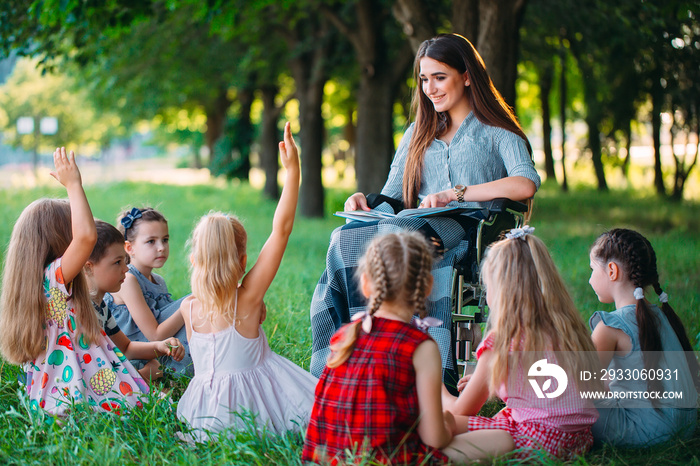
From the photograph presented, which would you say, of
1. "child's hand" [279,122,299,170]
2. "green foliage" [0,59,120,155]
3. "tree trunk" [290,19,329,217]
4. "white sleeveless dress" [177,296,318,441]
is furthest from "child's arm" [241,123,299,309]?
"green foliage" [0,59,120,155]

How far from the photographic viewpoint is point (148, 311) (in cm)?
372

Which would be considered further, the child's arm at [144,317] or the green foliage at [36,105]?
the green foliage at [36,105]

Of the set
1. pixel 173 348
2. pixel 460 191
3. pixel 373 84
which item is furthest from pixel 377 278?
pixel 373 84

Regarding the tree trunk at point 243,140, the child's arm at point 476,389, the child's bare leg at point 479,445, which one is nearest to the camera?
the child's bare leg at point 479,445

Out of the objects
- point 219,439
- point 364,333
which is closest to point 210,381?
point 219,439

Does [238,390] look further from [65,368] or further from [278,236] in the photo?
[65,368]

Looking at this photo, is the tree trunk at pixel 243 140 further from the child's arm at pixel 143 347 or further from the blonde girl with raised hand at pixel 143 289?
the child's arm at pixel 143 347

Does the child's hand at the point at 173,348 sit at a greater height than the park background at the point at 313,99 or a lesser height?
lesser

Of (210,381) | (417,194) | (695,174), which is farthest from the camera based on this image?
(695,174)

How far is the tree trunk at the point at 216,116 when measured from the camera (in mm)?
23062

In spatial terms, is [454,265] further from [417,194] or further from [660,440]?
[660,440]

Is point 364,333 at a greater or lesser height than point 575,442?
greater

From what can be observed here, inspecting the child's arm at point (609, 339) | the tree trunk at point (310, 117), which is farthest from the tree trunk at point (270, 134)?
the child's arm at point (609, 339)

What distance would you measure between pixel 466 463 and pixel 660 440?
90 centimetres
